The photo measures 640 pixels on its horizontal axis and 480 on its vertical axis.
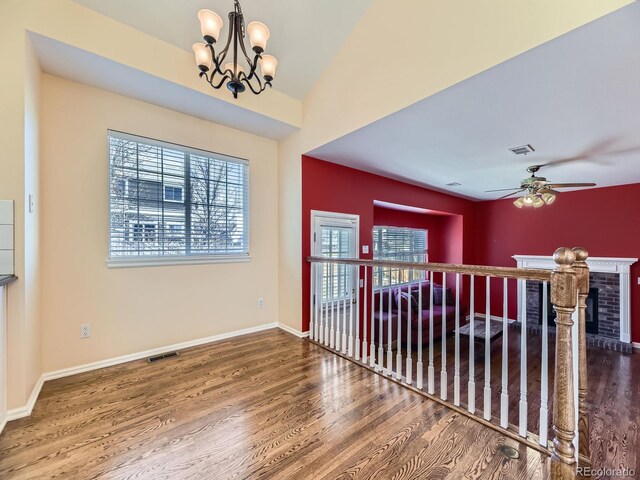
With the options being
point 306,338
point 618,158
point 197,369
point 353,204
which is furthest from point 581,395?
point 618,158

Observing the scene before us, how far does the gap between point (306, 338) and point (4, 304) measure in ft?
8.59

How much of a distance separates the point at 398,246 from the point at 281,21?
4629 mm

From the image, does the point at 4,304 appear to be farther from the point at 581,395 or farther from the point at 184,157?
the point at 581,395

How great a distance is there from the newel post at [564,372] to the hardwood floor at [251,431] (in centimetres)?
28

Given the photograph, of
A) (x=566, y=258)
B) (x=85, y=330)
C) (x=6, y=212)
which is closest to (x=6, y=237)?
(x=6, y=212)

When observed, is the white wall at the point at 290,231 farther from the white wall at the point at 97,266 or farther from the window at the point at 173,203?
the white wall at the point at 97,266

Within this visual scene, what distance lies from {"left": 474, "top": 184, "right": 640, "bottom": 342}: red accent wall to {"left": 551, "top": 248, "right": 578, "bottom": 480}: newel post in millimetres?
5250

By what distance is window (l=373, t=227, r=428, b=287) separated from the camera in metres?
5.59

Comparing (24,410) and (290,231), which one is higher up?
(290,231)

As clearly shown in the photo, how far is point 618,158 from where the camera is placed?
329cm

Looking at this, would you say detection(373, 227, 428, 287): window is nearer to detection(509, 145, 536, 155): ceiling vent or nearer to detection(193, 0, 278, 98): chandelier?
detection(509, 145, 536, 155): ceiling vent

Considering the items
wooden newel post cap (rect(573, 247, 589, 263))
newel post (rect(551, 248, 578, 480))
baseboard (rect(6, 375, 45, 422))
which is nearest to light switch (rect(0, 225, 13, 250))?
baseboard (rect(6, 375, 45, 422))

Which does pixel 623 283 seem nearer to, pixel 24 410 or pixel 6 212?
pixel 24 410

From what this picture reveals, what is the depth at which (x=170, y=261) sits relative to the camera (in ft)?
9.70
